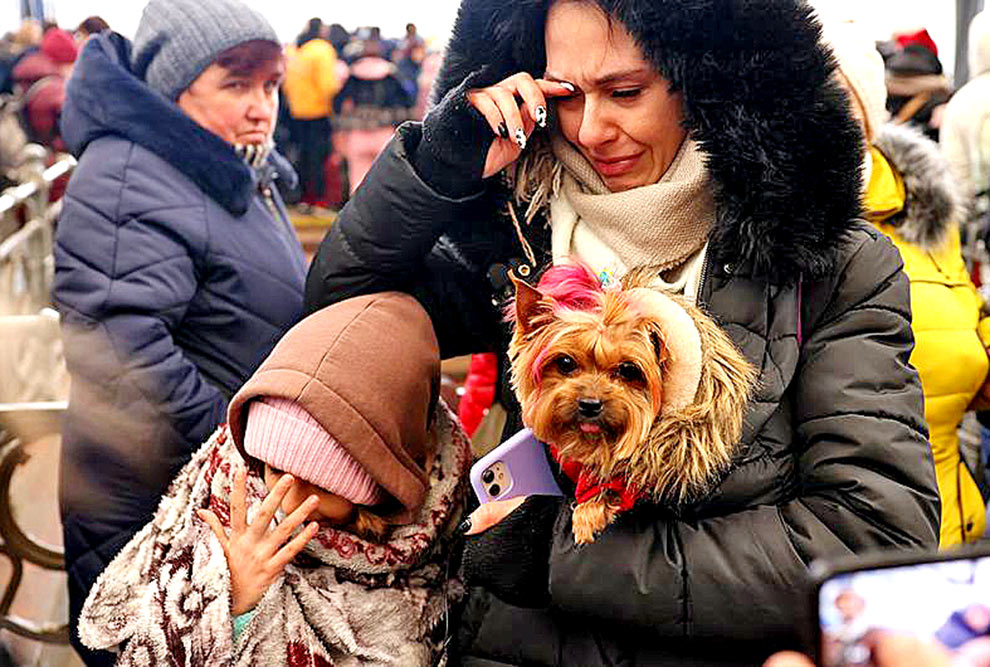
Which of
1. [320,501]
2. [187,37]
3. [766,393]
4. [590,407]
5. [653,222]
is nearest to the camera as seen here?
[590,407]

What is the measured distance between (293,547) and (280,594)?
0.34 ft

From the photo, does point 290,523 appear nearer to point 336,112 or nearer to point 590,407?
point 590,407

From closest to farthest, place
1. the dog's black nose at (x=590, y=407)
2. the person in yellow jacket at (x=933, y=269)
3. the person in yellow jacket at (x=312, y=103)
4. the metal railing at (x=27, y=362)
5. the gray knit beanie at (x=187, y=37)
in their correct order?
the dog's black nose at (x=590, y=407) → the person in yellow jacket at (x=933, y=269) → the gray knit beanie at (x=187, y=37) → the metal railing at (x=27, y=362) → the person in yellow jacket at (x=312, y=103)

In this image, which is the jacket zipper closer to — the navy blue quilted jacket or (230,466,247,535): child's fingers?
(230,466,247,535): child's fingers

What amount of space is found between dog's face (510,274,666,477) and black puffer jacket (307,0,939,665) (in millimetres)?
148

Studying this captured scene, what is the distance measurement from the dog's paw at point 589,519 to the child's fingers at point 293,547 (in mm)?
350

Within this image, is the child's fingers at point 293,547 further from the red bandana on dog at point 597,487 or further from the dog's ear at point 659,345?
the dog's ear at point 659,345

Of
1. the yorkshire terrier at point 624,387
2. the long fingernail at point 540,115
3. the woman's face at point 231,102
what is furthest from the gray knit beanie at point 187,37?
the yorkshire terrier at point 624,387

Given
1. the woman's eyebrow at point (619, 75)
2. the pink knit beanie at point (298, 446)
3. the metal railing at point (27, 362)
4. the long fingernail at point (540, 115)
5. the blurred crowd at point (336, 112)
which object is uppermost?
the woman's eyebrow at point (619, 75)

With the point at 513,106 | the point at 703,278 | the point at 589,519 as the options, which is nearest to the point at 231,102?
the point at 513,106

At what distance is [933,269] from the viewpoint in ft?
6.64

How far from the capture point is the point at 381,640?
1.40 meters

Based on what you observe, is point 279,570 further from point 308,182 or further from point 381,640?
point 308,182

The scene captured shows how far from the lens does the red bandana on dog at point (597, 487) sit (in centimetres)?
114
